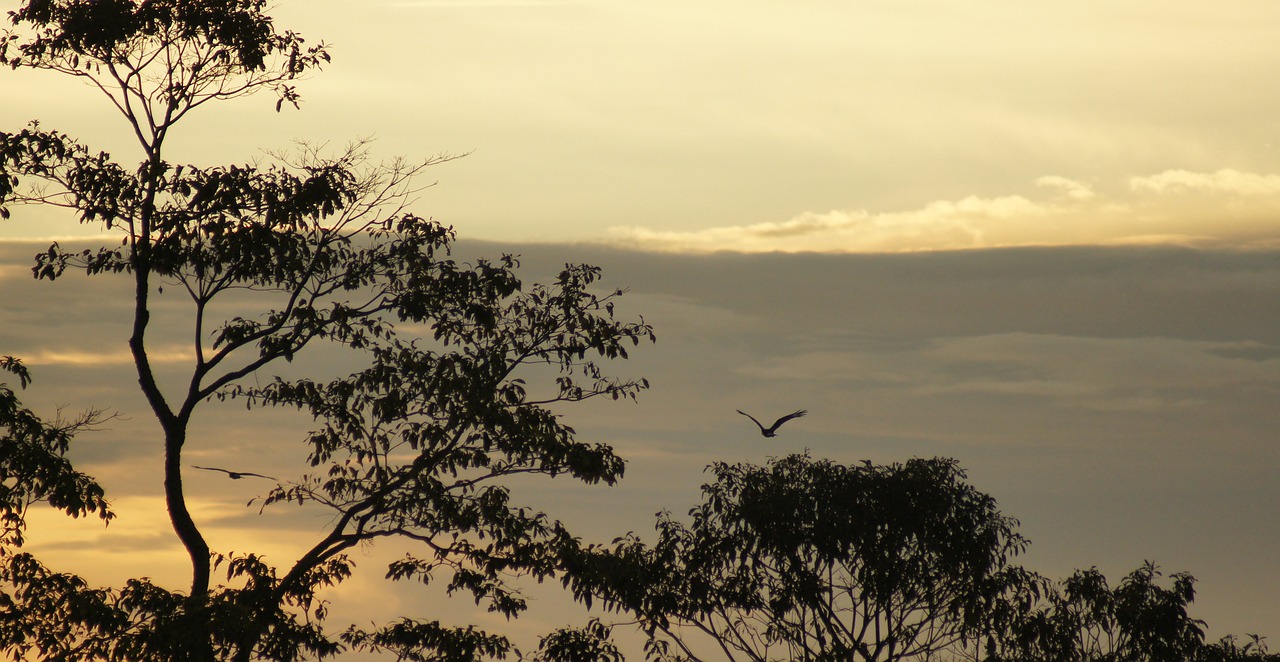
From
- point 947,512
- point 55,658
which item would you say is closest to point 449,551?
point 55,658

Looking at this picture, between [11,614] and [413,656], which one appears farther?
[413,656]

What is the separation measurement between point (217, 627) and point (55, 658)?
113 inches

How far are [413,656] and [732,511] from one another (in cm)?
808

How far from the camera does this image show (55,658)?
65.1 feet

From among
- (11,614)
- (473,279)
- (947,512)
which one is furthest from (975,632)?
(11,614)

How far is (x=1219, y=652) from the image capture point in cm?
3019

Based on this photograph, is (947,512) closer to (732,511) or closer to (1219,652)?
(732,511)

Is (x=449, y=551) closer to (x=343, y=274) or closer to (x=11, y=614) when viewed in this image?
(x=343, y=274)

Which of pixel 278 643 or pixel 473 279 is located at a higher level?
pixel 473 279

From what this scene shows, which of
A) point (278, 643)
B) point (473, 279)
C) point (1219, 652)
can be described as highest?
point (473, 279)

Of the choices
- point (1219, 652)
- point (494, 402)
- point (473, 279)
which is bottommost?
point (1219, 652)

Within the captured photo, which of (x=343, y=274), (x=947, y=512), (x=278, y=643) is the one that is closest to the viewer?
(x=278, y=643)

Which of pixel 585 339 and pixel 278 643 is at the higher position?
pixel 585 339

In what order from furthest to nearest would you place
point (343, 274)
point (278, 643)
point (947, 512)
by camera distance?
point (947, 512) → point (343, 274) → point (278, 643)
